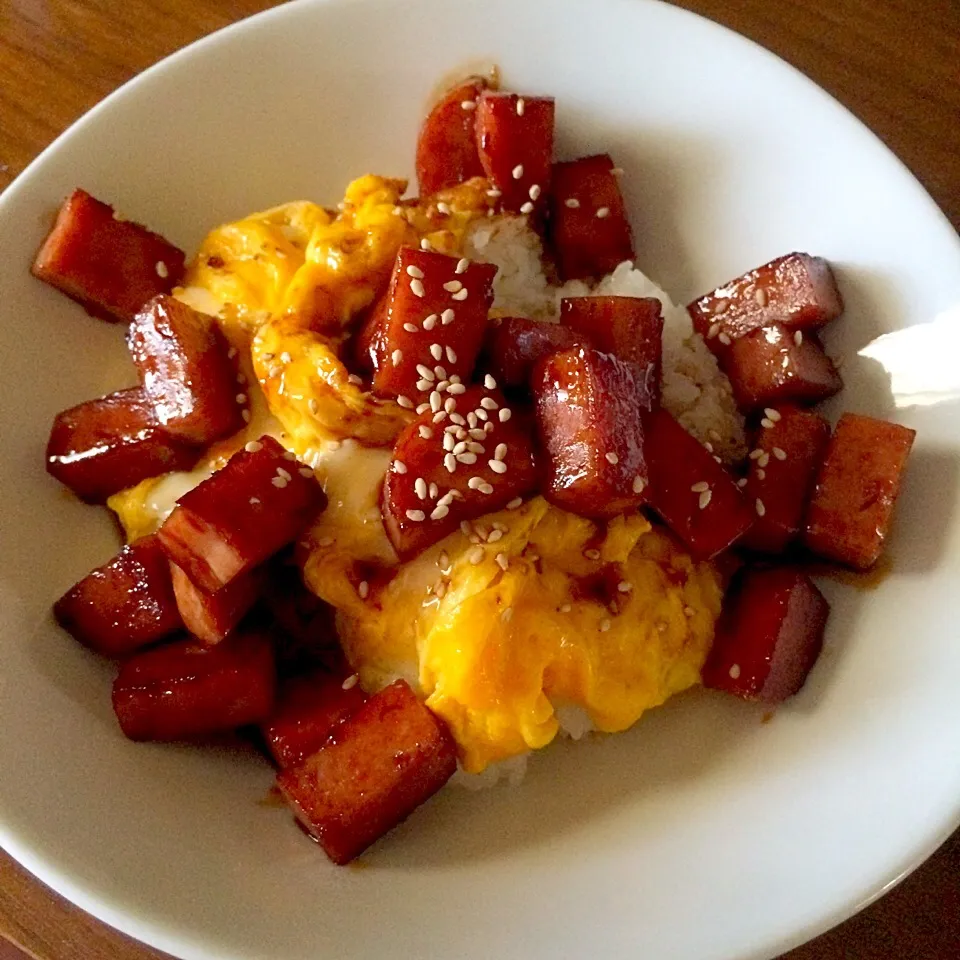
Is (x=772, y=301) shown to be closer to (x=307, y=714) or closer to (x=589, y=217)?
(x=589, y=217)

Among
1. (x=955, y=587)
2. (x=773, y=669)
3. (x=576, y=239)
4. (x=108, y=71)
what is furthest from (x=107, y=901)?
(x=108, y=71)

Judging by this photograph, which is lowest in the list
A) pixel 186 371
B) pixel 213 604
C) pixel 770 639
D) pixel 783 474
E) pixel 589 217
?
pixel 770 639

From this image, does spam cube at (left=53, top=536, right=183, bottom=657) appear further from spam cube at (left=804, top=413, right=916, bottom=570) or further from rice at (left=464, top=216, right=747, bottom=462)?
spam cube at (left=804, top=413, right=916, bottom=570)

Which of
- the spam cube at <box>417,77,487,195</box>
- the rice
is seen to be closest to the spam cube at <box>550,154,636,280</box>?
the rice

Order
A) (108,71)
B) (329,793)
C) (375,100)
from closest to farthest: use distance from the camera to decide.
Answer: (329,793)
(375,100)
(108,71)

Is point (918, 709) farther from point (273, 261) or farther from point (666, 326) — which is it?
point (273, 261)

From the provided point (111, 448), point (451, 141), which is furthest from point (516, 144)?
point (111, 448)
